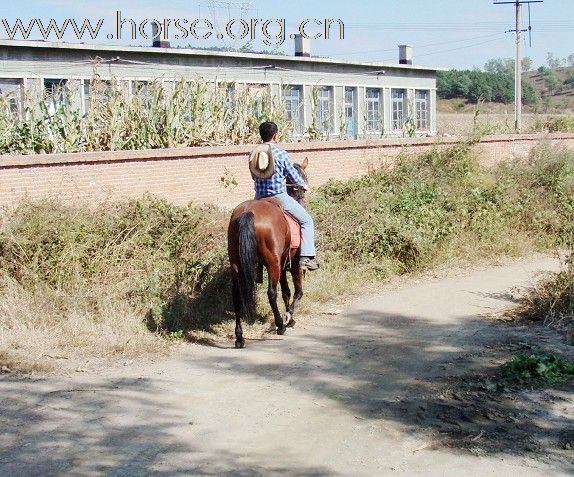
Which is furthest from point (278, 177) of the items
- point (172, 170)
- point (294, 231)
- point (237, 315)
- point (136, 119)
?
point (136, 119)

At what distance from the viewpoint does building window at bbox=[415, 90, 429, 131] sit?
49.4 meters

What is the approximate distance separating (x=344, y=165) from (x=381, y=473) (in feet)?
44.8

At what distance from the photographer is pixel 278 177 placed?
1028cm

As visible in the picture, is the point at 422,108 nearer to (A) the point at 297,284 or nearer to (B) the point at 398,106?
(B) the point at 398,106

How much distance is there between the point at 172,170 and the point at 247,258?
6.52 m

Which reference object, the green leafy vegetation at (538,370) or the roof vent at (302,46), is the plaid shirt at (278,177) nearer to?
the green leafy vegetation at (538,370)

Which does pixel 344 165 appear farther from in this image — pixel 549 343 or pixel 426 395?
pixel 426 395

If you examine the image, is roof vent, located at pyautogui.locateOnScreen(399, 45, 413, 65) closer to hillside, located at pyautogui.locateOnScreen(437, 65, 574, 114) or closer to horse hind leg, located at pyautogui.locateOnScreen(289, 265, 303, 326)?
hillside, located at pyautogui.locateOnScreen(437, 65, 574, 114)

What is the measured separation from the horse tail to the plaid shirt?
36.0 inches

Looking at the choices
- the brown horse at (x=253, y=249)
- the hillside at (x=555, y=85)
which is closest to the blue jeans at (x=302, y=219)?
the brown horse at (x=253, y=249)

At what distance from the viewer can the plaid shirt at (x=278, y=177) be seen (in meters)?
10.2

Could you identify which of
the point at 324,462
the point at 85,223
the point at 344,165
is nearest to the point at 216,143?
the point at 344,165

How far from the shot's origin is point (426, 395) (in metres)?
7.60

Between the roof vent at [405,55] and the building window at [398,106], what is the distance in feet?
10.2
